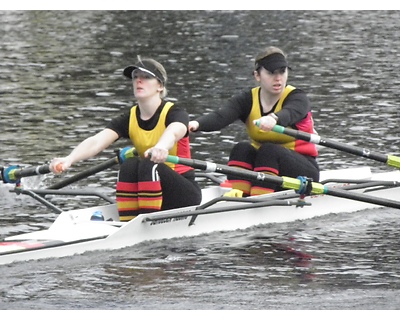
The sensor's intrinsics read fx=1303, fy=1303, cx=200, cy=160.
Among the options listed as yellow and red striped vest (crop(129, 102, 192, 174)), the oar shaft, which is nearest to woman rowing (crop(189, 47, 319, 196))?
yellow and red striped vest (crop(129, 102, 192, 174))

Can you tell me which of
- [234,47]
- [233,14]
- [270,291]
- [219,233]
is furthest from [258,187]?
→ [233,14]

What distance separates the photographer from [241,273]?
484 inches

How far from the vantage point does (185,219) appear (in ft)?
43.9

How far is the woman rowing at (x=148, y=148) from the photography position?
42.0 feet

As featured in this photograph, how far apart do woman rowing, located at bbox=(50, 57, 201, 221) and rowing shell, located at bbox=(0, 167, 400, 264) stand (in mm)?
178

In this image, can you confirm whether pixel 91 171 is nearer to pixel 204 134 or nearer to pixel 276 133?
pixel 276 133

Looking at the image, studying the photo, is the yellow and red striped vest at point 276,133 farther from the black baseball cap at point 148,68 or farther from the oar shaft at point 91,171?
the black baseball cap at point 148,68

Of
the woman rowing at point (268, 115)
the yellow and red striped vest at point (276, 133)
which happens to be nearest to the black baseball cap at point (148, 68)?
the woman rowing at point (268, 115)

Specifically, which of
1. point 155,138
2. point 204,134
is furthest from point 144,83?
point 204,134

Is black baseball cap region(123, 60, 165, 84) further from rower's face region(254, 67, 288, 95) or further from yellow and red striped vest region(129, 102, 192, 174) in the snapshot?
rower's face region(254, 67, 288, 95)

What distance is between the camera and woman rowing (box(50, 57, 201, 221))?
42.0 ft

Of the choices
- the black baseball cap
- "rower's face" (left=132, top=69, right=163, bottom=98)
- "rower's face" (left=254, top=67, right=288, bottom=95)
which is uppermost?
the black baseball cap

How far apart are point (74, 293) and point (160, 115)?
2.32 m

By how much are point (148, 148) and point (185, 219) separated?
885 millimetres
